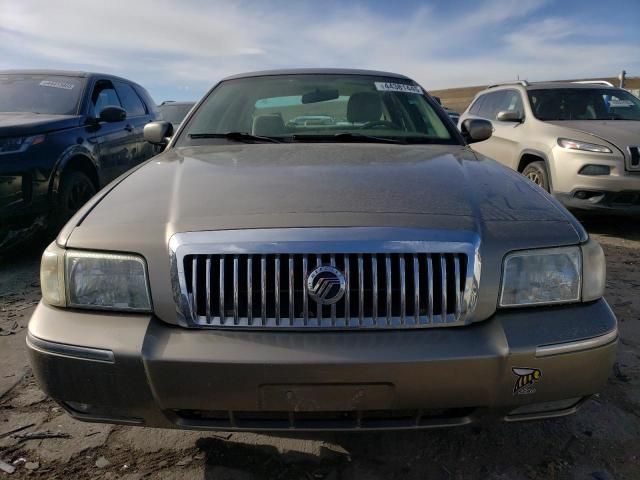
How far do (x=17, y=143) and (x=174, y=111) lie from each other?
301 inches

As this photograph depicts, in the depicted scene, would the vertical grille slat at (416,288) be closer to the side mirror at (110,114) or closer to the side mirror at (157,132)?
the side mirror at (157,132)

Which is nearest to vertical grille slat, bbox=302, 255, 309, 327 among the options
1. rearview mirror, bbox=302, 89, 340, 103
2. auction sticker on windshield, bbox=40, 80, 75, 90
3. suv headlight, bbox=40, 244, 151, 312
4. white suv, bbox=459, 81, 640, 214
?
suv headlight, bbox=40, 244, 151, 312

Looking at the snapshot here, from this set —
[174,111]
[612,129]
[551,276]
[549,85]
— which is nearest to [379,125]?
[551,276]

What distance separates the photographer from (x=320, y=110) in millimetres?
3180

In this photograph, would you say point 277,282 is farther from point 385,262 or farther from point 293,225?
point 385,262

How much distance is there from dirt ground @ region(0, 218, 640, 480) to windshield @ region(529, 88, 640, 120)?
4.91 metres

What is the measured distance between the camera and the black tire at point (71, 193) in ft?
14.9

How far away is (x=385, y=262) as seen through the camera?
5.08 feet

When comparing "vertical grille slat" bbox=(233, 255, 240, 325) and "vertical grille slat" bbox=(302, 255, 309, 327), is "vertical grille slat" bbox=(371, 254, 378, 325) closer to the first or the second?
"vertical grille slat" bbox=(302, 255, 309, 327)

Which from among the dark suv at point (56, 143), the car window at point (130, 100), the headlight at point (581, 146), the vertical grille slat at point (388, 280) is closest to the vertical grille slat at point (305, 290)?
the vertical grille slat at point (388, 280)

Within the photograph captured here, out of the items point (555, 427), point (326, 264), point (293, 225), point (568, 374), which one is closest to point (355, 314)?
point (326, 264)

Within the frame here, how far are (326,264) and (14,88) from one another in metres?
5.29

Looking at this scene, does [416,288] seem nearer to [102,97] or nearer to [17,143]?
[17,143]

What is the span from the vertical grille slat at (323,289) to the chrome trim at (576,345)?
259 millimetres
